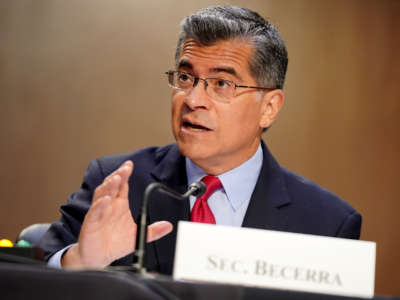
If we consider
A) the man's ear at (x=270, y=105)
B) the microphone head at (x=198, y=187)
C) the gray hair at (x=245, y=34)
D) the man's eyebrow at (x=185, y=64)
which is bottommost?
the microphone head at (x=198, y=187)

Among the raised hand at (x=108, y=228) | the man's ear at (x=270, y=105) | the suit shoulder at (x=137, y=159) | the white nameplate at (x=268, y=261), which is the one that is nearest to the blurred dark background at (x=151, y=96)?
the suit shoulder at (x=137, y=159)

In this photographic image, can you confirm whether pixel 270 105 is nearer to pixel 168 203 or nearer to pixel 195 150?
pixel 195 150

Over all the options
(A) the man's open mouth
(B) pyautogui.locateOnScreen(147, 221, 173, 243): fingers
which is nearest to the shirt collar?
(A) the man's open mouth

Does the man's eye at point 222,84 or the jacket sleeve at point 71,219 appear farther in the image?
the man's eye at point 222,84

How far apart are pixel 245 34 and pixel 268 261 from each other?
1.21m

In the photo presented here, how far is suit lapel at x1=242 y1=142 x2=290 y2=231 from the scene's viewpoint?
1980 millimetres

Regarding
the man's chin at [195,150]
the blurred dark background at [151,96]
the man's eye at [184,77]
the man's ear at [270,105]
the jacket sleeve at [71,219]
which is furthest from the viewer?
the blurred dark background at [151,96]

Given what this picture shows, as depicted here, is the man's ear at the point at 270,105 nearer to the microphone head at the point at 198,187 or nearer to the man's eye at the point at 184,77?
Result: the man's eye at the point at 184,77

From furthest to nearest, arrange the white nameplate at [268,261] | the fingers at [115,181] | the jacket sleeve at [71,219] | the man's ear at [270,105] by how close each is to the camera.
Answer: the man's ear at [270,105] < the jacket sleeve at [71,219] < the fingers at [115,181] < the white nameplate at [268,261]

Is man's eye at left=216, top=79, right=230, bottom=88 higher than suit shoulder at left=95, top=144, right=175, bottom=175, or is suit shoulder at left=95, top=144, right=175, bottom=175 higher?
man's eye at left=216, top=79, right=230, bottom=88

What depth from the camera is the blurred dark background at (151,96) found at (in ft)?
10.9

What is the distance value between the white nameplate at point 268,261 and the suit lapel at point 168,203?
827 mm

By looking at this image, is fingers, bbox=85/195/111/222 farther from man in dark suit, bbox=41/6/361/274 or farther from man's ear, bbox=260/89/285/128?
man's ear, bbox=260/89/285/128

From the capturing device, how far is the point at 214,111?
6.58 feet
